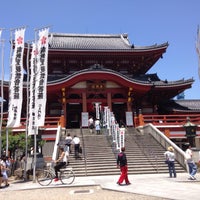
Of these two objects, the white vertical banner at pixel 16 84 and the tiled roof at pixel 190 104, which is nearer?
the white vertical banner at pixel 16 84

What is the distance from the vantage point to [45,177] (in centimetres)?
1536

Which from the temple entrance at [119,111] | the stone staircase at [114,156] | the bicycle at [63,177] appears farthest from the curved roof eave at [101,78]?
the bicycle at [63,177]

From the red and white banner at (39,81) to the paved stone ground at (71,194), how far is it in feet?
14.1

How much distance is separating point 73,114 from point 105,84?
5175mm

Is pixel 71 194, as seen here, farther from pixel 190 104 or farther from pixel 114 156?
pixel 190 104

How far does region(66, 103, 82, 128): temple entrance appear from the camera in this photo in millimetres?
31516

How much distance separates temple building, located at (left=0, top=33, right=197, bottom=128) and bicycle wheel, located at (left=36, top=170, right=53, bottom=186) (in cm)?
1033

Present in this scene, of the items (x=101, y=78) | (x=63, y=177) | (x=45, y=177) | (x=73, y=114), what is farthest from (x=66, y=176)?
(x=73, y=114)

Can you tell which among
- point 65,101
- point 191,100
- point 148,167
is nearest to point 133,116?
point 65,101

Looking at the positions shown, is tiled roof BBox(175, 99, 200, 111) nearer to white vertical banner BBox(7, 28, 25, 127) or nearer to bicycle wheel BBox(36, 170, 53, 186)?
bicycle wheel BBox(36, 170, 53, 186)

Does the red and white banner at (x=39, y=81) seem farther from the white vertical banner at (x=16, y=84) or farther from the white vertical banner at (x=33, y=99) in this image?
the white vertical banner at (x=16, y=84)

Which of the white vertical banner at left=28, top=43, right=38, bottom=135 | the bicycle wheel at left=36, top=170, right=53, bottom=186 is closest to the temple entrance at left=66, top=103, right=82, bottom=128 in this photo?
the white vertical banner at left=28, top=43, right=38, bottom=135

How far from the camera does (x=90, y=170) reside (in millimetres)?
17797

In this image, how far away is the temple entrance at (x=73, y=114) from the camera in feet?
103
